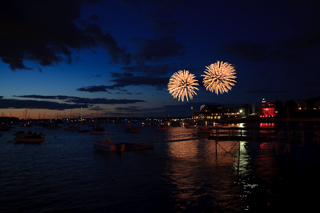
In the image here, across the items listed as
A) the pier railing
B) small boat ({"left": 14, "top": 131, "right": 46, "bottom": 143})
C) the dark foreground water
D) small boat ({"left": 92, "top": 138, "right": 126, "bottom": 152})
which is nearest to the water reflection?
the dark foreground water

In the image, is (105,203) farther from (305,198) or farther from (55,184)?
(305,198)

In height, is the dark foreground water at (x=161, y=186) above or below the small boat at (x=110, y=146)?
below

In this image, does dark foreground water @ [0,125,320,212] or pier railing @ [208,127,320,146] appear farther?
pier railing @ [208,127,320,146]

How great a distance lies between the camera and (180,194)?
22.3 m

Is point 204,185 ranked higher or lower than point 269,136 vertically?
lower

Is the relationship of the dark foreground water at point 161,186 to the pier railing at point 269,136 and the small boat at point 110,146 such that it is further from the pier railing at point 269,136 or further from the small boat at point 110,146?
the small boat at point 110,146

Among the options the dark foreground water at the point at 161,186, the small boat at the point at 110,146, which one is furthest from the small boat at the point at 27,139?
the dark foreground water at the point at 161,186

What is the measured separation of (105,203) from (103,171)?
1313 cm

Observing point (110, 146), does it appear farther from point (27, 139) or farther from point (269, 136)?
point (27, 139)

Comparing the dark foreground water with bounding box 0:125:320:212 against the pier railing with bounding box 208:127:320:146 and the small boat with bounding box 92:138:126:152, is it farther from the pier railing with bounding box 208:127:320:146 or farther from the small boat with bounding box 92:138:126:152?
the small boat with bounding box 92:138:126:152

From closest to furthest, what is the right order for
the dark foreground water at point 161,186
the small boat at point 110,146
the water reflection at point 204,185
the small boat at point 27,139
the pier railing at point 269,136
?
the dark foreground water at point 161,186 → the water reflection at point 204,185 → the pier railing at point 269,136 → the small boat at point 110,146 → the small boat at point 27,139

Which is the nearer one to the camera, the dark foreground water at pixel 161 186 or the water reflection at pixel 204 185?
the dark foreground water at pixel 161 186

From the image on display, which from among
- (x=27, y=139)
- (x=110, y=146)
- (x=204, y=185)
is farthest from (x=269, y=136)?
(x=27, y=139)

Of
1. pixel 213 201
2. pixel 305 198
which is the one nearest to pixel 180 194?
pixel 213 201
